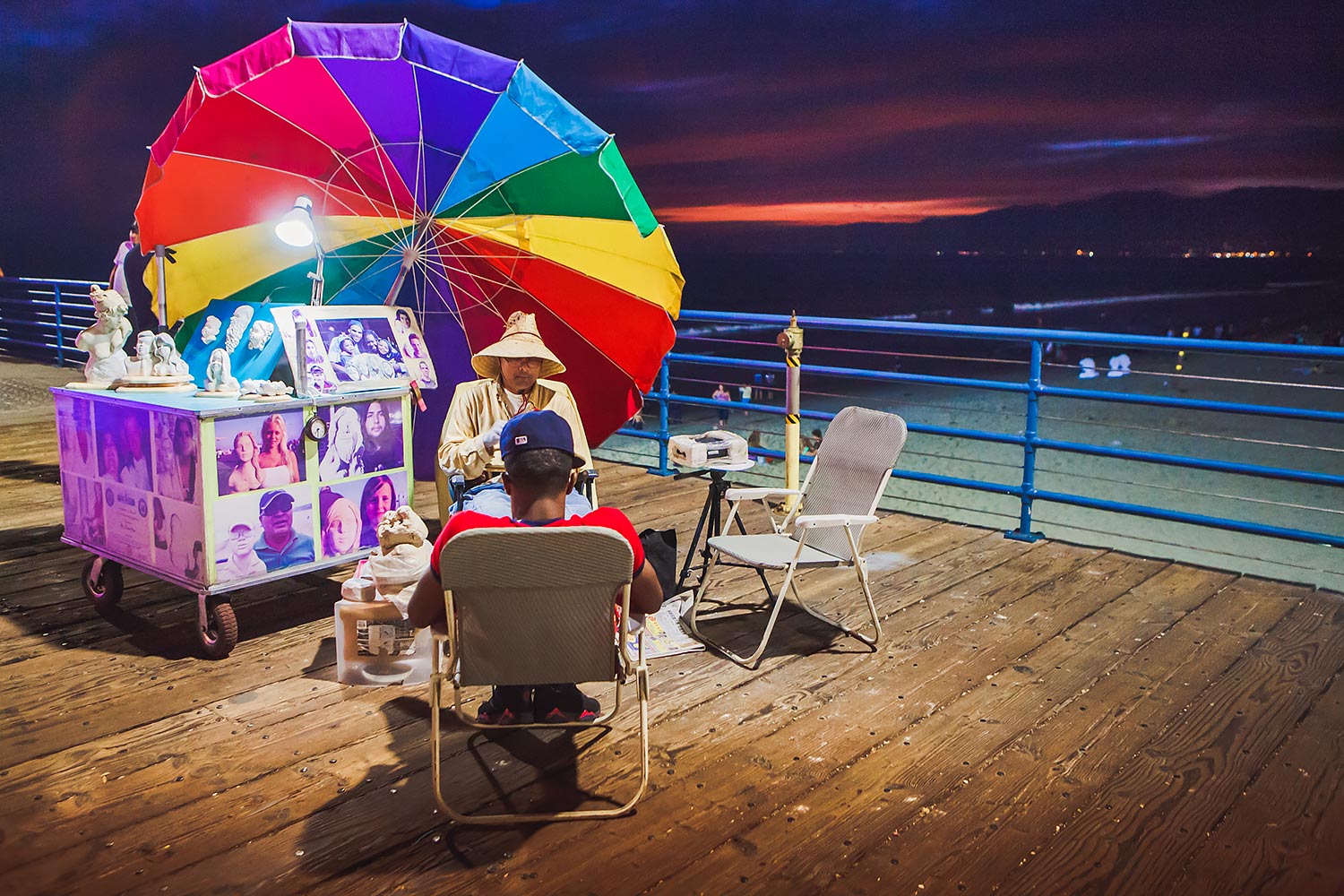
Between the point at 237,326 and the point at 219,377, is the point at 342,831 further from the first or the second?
the point at 237,326

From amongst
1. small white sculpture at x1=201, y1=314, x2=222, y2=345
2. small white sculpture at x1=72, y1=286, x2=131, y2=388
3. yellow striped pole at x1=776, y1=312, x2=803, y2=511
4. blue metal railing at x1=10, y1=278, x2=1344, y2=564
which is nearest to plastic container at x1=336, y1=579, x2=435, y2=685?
small white sculpture at x1=201, y1=314, x2=222, y2=345

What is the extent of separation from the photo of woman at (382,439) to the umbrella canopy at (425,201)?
49cm

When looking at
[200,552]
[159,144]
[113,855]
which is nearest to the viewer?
[113,855]

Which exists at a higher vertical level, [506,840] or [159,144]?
[159,144]

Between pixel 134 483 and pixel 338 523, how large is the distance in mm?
793

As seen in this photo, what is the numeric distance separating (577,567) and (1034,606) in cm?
272

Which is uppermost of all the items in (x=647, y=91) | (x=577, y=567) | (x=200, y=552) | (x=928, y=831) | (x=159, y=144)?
(x=647, y=91)

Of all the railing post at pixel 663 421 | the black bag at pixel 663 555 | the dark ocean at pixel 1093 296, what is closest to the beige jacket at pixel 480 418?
the black bag at pixel 663 555

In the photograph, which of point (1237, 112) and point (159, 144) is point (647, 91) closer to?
point (1237, 112)

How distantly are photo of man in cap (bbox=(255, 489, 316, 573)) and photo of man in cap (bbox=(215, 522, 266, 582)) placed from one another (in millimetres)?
32

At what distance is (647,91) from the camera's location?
21453mm

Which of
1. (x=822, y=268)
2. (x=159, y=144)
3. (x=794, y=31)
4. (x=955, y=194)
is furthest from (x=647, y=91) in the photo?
(x=822, y=268)

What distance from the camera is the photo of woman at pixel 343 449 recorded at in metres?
4.18

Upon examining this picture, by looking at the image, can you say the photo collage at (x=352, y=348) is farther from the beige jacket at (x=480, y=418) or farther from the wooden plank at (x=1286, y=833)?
the wooden plank at (x=1286, y=833)
